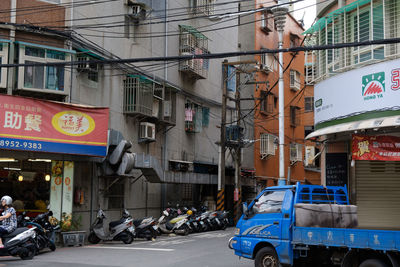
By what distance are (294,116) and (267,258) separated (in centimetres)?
3214

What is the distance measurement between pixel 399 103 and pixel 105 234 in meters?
11.4

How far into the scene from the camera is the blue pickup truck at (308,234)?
29.9ft

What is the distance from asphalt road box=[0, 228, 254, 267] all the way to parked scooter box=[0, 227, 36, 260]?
230 mm

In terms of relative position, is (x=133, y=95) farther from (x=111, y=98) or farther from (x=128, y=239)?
(x=128, y=239)

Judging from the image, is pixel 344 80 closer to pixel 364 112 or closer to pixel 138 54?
pixel 364 112

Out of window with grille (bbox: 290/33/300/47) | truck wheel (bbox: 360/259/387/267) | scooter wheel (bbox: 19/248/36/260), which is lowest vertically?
scooter wheel (bbox: 19/248/36/260)

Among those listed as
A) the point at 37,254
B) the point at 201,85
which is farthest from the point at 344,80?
the point at 201,85

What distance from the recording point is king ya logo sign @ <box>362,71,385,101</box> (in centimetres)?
1512

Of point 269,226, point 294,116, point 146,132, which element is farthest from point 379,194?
point 294,116

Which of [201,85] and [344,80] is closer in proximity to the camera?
[344,80]

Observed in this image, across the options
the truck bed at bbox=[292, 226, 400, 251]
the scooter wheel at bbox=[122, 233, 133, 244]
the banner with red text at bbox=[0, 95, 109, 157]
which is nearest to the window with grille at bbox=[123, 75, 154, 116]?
the banner with red text at bbox=[0, 95, 109, 157]

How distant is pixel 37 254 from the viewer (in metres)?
15.0

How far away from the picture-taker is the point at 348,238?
9359 mm

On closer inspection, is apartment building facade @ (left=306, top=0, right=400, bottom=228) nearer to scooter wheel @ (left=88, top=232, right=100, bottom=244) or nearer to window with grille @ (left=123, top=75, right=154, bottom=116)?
window with grille @ (left=123, top=75, right=154, bottom=116)
